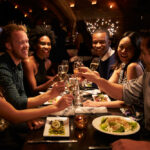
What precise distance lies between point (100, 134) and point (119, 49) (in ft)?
5.67

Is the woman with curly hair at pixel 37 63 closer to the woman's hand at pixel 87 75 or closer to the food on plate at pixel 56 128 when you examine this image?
the woman's hand at pixel 87 75

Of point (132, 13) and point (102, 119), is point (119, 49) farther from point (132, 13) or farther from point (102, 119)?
point (132, 13)

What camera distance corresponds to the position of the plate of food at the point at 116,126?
124 centimetres

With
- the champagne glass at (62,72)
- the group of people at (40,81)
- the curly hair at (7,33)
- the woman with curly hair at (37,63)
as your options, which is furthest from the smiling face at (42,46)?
the champagne glass at (62,72)

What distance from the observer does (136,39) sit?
2543mm

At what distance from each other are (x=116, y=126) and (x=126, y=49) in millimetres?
1524

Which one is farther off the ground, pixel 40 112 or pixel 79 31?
pixel 79 31

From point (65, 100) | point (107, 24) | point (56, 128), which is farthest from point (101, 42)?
point (107, 24)

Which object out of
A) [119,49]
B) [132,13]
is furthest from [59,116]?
[132,13]

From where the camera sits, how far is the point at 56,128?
125cm

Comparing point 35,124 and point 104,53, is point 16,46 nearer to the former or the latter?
point 35,124

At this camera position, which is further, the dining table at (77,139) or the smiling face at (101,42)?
the smiling face at (101,42)

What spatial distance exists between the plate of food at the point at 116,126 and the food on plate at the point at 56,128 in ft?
0.75

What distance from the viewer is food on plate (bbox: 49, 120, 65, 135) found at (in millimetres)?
1225
